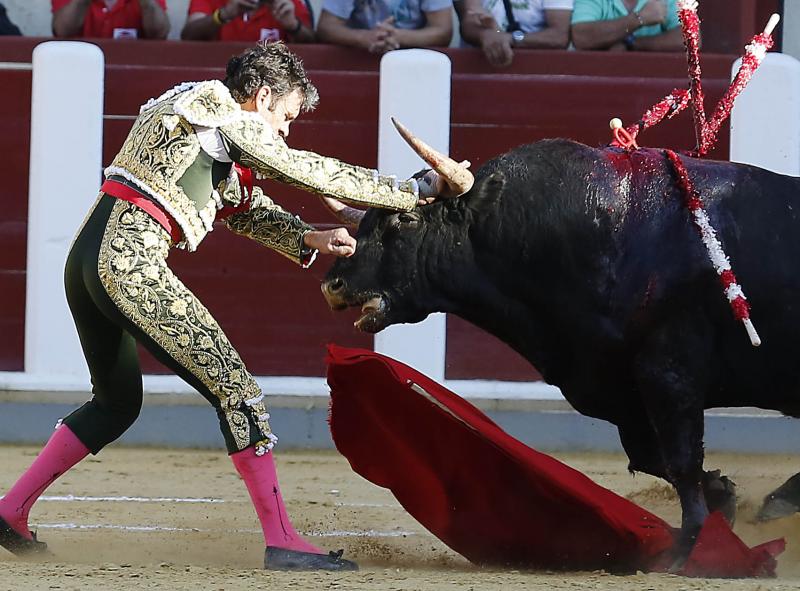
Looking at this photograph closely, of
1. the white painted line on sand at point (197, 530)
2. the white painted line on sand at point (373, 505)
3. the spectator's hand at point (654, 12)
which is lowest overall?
the white painted line on sand at point (373, 505)

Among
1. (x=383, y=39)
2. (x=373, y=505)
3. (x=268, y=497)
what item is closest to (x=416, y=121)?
(x=383, y=39)

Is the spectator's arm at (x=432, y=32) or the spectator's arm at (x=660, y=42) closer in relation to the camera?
the spectator's arm at (x=432, y=32)

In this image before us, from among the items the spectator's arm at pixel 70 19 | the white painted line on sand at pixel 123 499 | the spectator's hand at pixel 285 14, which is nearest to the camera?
the white painted line on sand at pixel 123 499

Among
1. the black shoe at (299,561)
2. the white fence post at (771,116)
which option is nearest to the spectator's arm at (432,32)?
the white fence post at (771,116)

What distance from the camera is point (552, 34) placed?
6.12 meters

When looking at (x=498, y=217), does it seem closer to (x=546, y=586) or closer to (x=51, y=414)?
(x=546, y=586)

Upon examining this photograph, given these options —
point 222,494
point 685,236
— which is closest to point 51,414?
point 222,494

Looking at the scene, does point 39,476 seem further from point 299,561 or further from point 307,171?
point 307,171

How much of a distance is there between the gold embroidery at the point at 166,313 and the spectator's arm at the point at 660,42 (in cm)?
338

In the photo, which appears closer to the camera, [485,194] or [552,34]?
[485,194]

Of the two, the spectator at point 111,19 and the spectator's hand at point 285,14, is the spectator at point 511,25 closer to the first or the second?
the spectator's hand at point 285,14

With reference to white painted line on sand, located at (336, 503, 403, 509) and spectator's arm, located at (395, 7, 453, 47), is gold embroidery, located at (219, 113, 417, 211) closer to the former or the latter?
white painted line on sand, located at (336, 503, 403, 509)

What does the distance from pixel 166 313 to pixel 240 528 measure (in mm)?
1151

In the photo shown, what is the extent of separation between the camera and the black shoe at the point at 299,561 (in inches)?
127
